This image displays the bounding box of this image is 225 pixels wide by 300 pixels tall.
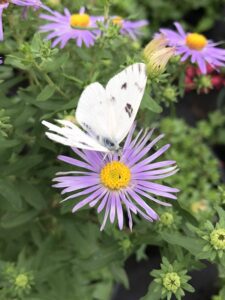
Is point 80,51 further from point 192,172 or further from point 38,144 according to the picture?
point 192,172

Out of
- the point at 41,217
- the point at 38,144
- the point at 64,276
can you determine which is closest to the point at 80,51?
the point at 38,144

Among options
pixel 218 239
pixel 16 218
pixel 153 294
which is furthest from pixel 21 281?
pixel 218 239

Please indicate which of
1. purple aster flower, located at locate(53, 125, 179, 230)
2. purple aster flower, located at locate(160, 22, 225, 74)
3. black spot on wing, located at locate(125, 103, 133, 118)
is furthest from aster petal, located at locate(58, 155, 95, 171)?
purple aster flower, located at locate(160, 22, 225, 74)

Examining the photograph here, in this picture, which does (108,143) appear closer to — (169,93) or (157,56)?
(157,56)

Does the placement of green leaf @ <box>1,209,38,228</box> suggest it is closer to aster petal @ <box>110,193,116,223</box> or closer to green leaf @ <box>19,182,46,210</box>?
green leaf @ <box>19,182,46,210</box>

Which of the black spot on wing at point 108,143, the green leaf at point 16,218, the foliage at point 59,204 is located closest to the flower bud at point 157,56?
the foliage at point 59,204

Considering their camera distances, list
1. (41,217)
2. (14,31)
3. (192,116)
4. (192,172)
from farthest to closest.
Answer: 1. (192,116)
2. (192,172)
3. (41,217)
4. (14,31)
